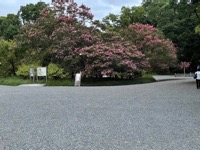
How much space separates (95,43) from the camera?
20844mm

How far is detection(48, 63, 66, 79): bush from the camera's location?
2080 centimetres

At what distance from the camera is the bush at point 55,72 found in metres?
20.8

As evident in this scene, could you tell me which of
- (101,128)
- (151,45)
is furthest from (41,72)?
(101,128)

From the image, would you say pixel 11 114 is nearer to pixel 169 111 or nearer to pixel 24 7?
pixel 169 111

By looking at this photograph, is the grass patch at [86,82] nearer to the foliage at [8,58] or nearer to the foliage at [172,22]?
the foliage at [8,58]

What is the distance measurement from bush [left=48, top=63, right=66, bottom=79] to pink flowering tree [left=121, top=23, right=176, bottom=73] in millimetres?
7712

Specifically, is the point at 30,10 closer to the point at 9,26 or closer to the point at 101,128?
the point at 9,26

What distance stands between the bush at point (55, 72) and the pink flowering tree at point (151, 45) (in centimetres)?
771

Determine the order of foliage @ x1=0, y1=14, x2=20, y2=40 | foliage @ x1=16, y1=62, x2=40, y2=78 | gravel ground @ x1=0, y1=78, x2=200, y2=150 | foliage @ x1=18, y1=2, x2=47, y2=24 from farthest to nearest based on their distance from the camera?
1. foliage @ x1=18, y1=2, x2=47, y2=24
2. foliage @ x1=0, y1=14, x2=20, y2=40
3. foliage @ x1=16, y1=62, x2=40, y2=78
4. gravel ground @ x1=0, y1=78, x2=200, y2=150

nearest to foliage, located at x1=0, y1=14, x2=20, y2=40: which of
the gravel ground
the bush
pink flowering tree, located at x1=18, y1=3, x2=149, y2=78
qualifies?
pink flowering tree, located at x1=18, y1=3, x2=149, y2=78

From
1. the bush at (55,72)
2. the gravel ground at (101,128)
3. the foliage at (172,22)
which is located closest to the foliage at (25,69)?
the bush at (55,72)

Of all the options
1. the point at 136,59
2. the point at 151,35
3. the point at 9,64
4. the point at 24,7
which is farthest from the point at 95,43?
the point at 24,7

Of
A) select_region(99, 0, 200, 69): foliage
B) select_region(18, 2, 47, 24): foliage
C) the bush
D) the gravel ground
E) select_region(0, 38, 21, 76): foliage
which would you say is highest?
select_region(18, 2, 47, 24): foliage

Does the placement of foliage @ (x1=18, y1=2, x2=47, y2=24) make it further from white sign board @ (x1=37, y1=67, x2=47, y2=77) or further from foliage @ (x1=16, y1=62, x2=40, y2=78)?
white sign board @ (x1=37, y1=67, x2=47, y2=77)
